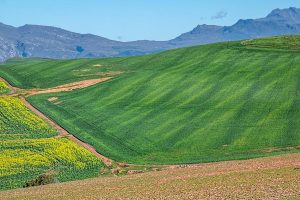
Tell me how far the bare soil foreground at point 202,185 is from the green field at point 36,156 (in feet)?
43.2

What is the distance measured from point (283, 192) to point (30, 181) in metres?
33.2

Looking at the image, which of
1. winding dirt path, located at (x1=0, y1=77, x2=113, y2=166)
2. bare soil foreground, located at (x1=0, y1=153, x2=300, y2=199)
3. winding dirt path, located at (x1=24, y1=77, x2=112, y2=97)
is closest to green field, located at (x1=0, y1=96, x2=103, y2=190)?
winding dirt path, located at (x1=0, y1=77, x2=113, y2=166)

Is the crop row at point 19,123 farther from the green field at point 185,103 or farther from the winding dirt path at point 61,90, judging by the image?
the green field at point 185,103

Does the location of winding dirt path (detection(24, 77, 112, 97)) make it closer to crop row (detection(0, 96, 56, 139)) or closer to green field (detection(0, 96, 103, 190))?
crop row (detection(0, 96, 56, 139))

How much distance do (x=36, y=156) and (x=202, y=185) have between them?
1363 inches

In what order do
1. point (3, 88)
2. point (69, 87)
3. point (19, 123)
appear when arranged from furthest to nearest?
point (69, 87) < point (3, 88) < point (19, 123)

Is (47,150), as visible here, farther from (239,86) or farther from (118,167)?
Result: (239,86)

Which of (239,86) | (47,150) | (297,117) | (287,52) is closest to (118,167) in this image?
(47,150)

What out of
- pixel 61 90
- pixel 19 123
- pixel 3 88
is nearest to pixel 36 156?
pixel 19 123

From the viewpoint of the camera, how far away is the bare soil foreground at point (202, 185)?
41.8m

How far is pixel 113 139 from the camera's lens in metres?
84.9

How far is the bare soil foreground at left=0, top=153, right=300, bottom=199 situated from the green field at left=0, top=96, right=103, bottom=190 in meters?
13.2

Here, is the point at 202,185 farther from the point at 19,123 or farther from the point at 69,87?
the point at 69,87

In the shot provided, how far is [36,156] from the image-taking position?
2933 inches
